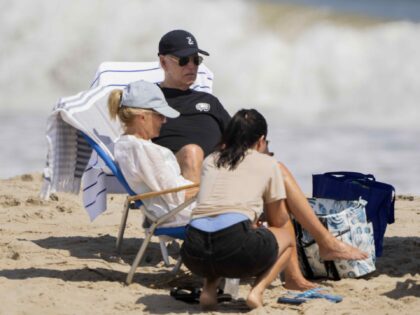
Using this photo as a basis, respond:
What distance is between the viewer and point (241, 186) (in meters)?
4.82

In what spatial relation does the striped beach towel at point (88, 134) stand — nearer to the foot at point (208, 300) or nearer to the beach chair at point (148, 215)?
the beach chair at point (148, 215)

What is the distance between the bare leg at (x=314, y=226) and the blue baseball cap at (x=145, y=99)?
0.76 m

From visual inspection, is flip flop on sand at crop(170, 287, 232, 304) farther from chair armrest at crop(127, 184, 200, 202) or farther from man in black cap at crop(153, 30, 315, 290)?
man in black cap at crop(153, 30, 315, 290)

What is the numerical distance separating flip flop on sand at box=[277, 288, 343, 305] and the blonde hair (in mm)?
1159

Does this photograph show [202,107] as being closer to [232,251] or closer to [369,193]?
[369,193]

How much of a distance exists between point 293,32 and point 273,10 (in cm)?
184

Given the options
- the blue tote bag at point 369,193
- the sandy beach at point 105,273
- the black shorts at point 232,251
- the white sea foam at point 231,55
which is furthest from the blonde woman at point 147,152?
the white sea foam at point 231,55

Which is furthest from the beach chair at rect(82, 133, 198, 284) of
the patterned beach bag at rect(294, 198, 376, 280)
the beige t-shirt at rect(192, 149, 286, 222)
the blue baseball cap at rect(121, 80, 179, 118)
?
the patterned beach bag at rect(294, 198, 376, 280)

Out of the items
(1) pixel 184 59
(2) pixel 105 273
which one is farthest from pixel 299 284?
(1) pixel 184 59

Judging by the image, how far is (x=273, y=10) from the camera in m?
19.7

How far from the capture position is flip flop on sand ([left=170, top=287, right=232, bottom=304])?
5023 mm

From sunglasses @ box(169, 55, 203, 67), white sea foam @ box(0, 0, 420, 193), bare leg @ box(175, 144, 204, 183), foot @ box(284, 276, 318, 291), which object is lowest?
foot @ box(284, 276, 318, 291)

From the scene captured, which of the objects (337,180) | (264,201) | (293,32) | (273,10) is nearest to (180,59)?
(337,180)

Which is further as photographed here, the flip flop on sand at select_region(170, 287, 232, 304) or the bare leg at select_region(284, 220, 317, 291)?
the bare leg at select_region(284, 220, 317, 291)
